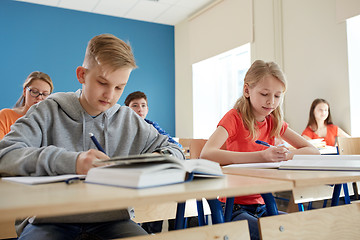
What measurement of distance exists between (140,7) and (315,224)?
5.61 metres

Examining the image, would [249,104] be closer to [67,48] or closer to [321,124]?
[321,124]

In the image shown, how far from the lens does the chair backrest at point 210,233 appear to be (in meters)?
0.69

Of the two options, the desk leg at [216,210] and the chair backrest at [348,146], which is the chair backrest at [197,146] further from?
the chair backrest at [348,146]

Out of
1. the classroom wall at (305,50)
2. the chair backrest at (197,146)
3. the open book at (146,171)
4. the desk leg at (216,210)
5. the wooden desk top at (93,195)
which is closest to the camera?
the wooden desk top at (93,195)

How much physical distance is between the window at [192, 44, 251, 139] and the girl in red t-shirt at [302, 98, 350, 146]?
1.81 metres

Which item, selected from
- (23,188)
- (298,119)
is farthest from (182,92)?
(23,188)

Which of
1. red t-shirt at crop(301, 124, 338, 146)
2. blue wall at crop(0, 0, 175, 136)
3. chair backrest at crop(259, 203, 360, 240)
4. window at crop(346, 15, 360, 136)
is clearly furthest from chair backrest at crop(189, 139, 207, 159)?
blue wall at crop(0, 0, 175, 136)

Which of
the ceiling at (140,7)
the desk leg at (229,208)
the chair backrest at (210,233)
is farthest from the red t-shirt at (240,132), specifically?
the ceiling at (140,7)

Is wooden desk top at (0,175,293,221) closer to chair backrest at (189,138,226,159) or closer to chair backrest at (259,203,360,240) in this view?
chair backrest at (259,203,360,240)

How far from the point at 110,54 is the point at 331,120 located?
3.39 meters

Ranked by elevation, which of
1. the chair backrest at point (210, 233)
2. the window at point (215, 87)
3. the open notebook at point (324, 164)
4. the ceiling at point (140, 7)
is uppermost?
the ceiling at point (140, 7)

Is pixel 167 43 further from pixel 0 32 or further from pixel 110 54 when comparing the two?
pixel 110 54

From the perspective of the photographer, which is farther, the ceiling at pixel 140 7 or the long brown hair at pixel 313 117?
the ceiling at pixel 140 7

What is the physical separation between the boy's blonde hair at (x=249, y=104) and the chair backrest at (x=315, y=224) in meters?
0.71
